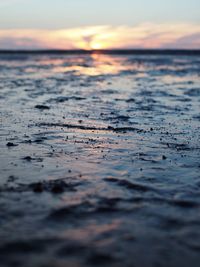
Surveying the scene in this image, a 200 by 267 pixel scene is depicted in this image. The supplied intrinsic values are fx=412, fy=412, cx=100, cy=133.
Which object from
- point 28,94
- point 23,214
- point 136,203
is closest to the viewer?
point 23,214

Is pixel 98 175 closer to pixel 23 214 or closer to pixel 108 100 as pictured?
pixel 23 214

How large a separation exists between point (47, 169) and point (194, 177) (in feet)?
7.55

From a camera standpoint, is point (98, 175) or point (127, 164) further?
point (127, 164)

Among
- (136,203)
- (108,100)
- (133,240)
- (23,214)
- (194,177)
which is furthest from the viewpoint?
(108,100)

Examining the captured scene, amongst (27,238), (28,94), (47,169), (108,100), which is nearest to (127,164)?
(47,169)

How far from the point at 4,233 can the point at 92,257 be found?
103cm

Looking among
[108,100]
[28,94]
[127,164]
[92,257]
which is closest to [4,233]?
[92,257]

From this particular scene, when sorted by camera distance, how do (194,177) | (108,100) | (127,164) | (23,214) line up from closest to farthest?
(23,214) < (194,177) < (127,164) < (108,100)

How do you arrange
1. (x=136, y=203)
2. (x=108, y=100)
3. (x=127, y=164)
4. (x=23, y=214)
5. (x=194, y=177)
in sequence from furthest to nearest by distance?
(x=108, y=100), (x=127, y=164), (x=194, y=177), (x=136, y=203), (x=23, y=214)

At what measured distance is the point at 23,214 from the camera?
486 centimetres

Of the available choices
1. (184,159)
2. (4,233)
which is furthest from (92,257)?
(184,159)

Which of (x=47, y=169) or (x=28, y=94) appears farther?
(x=28, y=94)

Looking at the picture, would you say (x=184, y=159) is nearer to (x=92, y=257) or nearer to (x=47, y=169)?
(x=47, y=169)

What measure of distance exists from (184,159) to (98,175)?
1.77m
